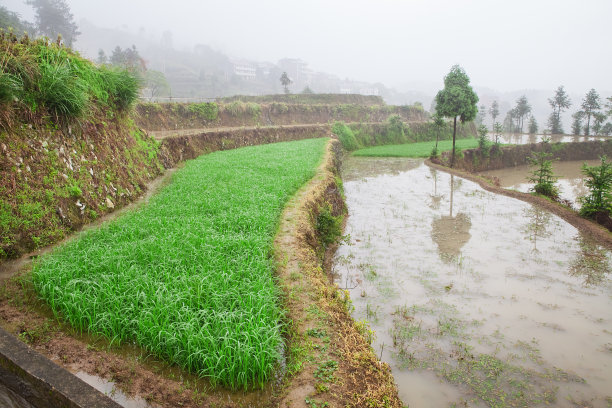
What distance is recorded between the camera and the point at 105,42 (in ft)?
464

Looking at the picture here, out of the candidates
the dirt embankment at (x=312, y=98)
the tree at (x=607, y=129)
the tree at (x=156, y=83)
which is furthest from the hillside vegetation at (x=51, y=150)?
the tree at (x=607, y=129)

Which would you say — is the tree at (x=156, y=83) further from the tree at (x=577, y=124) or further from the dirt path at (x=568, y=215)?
the tree at (x=577, y=124)

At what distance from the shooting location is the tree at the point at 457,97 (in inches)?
767

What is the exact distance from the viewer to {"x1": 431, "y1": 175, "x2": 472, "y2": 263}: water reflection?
8.32m

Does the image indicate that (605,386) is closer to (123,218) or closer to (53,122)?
(123,218)

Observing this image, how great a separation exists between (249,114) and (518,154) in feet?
76.5

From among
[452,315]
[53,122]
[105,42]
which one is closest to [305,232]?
[452,315]

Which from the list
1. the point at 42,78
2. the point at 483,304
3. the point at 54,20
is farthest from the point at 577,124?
the point at 54,20

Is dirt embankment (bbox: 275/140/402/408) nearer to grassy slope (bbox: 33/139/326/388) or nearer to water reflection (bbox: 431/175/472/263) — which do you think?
grassy slope (bbox: 33/139/326/388)

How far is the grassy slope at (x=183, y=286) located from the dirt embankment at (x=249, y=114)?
23.2ft

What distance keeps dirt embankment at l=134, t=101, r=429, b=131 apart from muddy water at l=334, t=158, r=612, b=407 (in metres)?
9.63

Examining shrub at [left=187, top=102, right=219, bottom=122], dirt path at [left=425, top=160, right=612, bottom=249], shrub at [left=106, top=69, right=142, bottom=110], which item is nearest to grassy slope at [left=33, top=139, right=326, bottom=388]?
shrub at [left=106, top=69, right=142, bottom=110]

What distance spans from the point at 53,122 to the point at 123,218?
238cm

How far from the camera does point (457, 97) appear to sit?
19.5m
